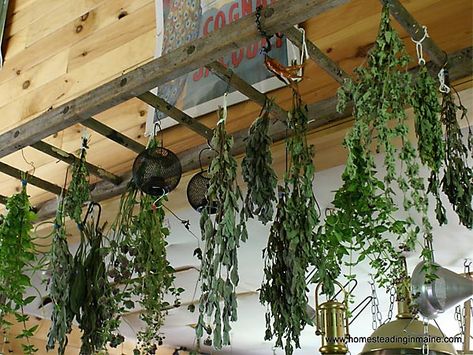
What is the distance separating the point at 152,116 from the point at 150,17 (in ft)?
1.80

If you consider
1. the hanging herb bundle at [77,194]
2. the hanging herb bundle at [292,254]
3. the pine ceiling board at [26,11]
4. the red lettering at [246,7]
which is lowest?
the hanging herb bundle at [292,254]

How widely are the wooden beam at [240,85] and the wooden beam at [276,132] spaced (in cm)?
14

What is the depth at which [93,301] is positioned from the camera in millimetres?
2145

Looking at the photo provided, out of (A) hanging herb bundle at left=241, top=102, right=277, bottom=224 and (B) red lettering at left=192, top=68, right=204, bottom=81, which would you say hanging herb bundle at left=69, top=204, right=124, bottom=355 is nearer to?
(A) hanging herb bundle at left=241, top=102, right=277, bottom=224

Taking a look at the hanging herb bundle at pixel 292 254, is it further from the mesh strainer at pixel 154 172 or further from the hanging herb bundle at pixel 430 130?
the mesh strainer at pixel 154 172

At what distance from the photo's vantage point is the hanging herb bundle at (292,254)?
63.7 inches

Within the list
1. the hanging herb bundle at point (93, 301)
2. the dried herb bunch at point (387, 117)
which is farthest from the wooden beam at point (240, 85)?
the hanging herb bundle at point (93, 301)

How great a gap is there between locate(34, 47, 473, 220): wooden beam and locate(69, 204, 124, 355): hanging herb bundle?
1.75 ft

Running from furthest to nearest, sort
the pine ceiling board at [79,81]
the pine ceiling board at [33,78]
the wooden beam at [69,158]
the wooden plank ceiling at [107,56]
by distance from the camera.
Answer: the pine ceiling board at [33,78], the pine ceiling board at [79,81], the wooden beam at [69,158], the wooden plank ceiling at [107,56]

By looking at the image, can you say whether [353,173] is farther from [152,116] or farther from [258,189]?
[152,116]

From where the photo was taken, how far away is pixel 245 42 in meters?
1.67

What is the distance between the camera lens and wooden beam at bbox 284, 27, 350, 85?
67.2 inches

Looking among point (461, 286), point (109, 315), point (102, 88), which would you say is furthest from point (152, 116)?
point (461, 286)

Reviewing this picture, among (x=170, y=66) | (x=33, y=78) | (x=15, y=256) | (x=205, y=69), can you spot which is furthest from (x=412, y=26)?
(x=33, y=78)
